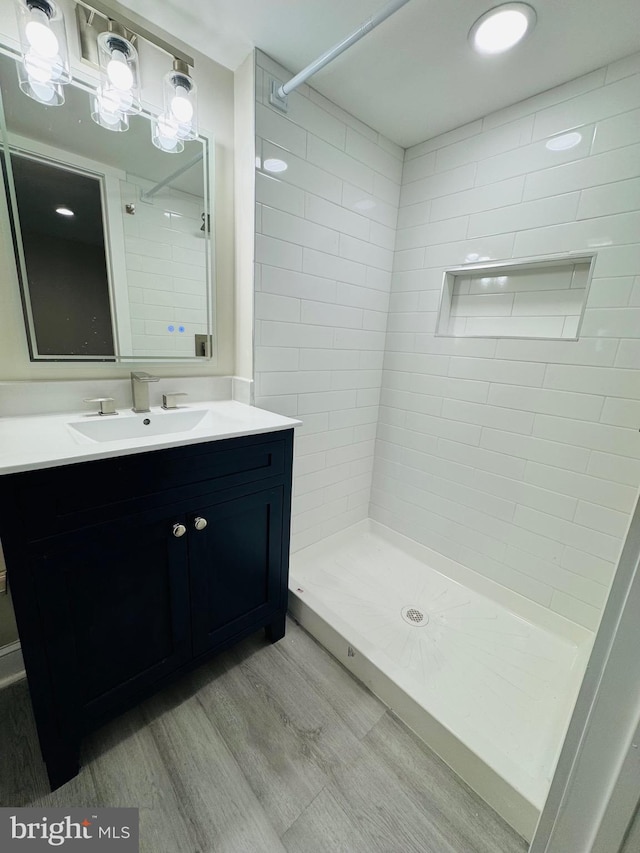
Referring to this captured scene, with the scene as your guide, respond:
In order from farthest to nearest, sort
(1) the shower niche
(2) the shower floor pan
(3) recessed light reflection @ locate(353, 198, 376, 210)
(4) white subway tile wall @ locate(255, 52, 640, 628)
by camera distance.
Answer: (3) recessed light reflection @ locate(353, 198, 376, 210), (1) the shower niche, (4) white subway tile wall @ locate(255, 52, 640, 628), (2) the shower floor pan

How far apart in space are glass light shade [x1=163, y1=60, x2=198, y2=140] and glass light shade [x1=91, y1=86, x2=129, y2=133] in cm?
16

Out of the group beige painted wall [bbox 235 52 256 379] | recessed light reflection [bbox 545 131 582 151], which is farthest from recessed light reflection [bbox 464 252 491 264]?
beige painted wall [bbox 235 52 256 379]

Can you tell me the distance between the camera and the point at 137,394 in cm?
129

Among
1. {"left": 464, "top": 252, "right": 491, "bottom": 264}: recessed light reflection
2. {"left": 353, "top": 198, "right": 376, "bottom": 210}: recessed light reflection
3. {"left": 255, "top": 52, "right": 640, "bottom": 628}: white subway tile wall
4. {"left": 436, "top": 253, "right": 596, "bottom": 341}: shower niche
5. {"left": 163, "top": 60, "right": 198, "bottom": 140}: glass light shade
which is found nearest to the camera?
{"left": 163, "top": 60, "right": 198, "bottom": 140}: glass light shade

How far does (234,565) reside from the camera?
48.6 inches

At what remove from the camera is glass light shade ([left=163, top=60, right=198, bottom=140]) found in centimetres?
121

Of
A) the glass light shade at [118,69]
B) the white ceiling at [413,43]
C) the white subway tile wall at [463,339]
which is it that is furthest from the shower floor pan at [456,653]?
the white ceiling at [413,43]

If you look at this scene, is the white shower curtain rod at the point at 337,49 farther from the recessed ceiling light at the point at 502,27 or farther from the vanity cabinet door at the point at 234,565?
the vanity cabinet door at the point at 234,565

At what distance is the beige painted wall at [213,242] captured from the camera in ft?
3.54

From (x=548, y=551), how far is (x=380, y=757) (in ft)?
3.51

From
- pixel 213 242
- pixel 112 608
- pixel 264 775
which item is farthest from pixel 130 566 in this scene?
pixel 213 242

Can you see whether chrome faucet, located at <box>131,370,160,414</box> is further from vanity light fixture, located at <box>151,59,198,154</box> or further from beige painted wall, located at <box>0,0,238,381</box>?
vanity light fixture, located at <box>151,59,198,154</box>

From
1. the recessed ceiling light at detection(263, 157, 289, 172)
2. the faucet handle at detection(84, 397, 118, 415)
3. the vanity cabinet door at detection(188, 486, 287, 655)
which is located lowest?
the vanity cabinet door at detection(188, 486, 287, 655)

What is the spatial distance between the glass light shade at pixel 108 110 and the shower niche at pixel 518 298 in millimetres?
1491
